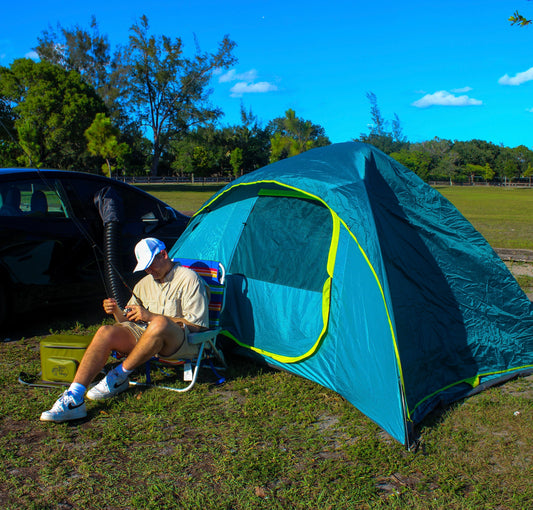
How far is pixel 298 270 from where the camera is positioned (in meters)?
4.86

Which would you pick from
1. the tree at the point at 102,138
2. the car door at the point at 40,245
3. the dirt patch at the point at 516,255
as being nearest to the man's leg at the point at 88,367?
the car door at the point at 40,245

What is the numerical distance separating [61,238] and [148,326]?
2.29 meters

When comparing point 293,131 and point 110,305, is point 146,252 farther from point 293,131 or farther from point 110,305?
point 293,131

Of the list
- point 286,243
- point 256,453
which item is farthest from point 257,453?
point 286,243

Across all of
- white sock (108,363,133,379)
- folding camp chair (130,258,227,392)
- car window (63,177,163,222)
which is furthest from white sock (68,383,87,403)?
car window (63,177,163,222)

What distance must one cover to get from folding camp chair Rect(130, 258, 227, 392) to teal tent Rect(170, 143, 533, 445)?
1.38 feet

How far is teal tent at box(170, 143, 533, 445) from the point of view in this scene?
390cm

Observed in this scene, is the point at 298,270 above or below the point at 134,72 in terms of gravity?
below

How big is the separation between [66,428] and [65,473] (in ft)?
2.01

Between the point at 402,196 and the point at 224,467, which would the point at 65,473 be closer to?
the point at 224,467

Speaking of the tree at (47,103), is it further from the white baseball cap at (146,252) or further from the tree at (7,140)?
the white baseball cap at (146,252)

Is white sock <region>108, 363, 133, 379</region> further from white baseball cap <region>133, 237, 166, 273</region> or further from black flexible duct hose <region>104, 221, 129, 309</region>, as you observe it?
black flexible duct hose <region>104, 221, 129, 309</region>

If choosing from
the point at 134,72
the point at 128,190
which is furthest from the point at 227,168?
the point at 128,190

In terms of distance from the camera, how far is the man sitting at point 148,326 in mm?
4062
